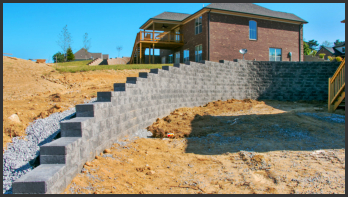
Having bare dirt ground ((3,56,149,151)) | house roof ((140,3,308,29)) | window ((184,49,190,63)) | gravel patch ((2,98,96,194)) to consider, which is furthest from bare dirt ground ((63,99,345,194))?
window ((184,49,190,63))

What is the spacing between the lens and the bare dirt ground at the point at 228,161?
3.93 metres

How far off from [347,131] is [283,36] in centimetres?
1920

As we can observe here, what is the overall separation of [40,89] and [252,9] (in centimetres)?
1952

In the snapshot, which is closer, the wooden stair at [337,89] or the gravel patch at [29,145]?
the gravel patch at [29,145]

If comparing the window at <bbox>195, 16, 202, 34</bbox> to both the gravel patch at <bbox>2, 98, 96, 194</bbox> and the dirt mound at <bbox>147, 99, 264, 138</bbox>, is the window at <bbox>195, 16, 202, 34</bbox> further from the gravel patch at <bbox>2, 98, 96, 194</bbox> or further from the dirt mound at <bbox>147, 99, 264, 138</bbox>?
the gravel patch at <bbox>2, 98, 96, 194</bbox>

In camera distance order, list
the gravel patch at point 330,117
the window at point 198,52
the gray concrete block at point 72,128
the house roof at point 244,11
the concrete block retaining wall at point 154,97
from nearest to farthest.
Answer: the concrete block retaining wall at point 154,97, the gray concrete block at point 72,128, the gravel patch at point 330,117, the house roof at point 244,11, the window at point 198,52

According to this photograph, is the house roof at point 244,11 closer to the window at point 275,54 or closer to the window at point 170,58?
the window at point 275,54

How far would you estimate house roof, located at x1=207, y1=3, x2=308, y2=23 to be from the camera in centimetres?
2123

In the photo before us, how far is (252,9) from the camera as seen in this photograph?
22953 mm

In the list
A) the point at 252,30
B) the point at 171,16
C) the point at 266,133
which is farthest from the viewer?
the point at 171,16

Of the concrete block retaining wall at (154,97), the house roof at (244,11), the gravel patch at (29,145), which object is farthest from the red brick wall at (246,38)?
the gravel patch at (29,145)

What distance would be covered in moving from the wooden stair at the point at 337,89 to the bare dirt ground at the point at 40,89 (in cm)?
992

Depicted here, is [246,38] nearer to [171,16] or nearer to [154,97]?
[171,16]

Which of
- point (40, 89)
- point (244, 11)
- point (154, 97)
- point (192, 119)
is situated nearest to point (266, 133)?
point (192, 119)
